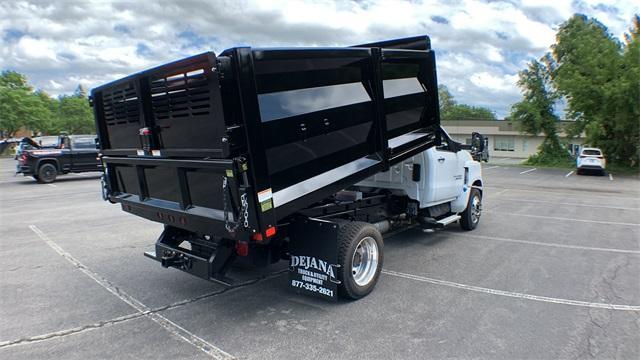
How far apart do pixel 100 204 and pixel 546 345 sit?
11.4m

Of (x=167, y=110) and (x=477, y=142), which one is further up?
(x=167, y=110)

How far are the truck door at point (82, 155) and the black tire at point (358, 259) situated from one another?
16.8m

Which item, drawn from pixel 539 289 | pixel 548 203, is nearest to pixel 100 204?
pixel 539 289

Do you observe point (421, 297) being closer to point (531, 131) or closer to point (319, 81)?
point (319, 81)

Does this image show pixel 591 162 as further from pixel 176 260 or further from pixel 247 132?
pixel 247 132

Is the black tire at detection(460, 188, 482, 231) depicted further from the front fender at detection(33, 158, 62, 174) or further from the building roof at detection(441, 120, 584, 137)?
the building roof at detection(441, 120, 584, 137)

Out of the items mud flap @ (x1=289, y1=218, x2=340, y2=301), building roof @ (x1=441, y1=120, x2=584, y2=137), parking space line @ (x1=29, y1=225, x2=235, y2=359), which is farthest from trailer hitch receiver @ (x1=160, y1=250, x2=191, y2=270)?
building roof @ (x1=441, y1=120, x2=584, y2=137)

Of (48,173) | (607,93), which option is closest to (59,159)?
(48,173)

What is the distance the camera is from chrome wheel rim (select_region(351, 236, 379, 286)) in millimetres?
4887

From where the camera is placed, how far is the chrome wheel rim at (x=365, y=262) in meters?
4.89

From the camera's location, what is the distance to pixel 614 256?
6.95m

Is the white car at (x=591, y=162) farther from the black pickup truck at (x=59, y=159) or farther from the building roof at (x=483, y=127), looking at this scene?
the building roof at (x=483, y=127)

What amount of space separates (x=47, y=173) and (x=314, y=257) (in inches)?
675

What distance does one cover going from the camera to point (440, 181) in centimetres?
705
